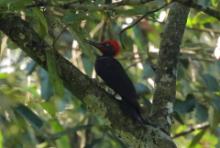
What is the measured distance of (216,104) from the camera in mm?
4215

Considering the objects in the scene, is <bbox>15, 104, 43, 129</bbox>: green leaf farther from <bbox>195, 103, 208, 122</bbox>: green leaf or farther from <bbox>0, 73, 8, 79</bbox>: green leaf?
<bbox>195, 103, 208, 122</bbox>: green leaf

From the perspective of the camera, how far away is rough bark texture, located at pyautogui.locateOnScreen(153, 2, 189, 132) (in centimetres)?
323

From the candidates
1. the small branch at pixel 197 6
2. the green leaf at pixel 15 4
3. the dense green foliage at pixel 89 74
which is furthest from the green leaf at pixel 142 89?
the green leaf at pixel 15 4

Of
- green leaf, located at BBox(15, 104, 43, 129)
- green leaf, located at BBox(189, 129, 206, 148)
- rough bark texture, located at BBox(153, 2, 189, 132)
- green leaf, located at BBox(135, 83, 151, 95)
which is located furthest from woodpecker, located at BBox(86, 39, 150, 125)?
green leaf, located at BBox(189, 129, 206, 148)

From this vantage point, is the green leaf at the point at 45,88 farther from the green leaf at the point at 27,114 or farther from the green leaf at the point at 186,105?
the green leaf at the point at 186,105

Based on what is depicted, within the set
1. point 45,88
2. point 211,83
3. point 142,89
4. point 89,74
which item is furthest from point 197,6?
point 89,74

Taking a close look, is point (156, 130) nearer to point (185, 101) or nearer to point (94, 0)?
point (94, 0)

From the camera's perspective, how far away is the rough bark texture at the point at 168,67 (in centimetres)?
323

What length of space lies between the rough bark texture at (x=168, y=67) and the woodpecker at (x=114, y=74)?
0.41m

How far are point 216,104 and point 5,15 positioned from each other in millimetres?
1606

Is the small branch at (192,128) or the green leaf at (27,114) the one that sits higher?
the green leaf at (27,114)

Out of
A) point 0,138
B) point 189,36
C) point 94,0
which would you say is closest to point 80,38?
point 94,0

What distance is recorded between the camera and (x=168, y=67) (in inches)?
130

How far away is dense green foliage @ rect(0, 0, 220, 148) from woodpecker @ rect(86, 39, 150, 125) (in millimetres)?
119
